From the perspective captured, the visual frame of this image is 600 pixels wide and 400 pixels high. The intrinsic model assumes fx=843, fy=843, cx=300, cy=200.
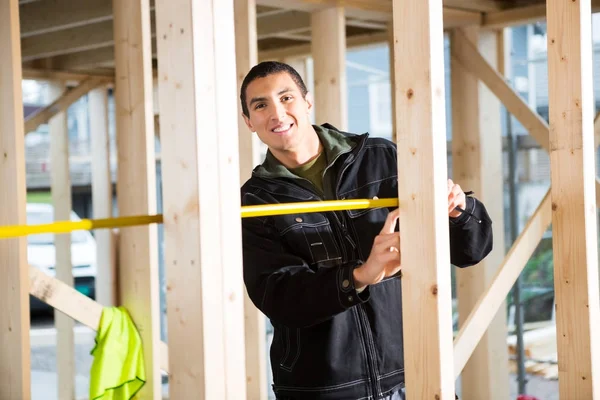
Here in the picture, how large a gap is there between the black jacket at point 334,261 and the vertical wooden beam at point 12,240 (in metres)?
0.62

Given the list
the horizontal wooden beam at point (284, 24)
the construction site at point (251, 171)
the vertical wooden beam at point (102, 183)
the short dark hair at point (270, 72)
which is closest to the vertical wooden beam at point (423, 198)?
the construction site at point (251, 171)

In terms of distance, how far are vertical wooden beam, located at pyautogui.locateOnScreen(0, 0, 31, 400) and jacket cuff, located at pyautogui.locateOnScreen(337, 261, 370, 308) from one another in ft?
2.68

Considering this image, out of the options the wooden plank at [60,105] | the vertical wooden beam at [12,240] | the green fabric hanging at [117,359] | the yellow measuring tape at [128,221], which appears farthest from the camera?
the wooden plank at [60,105]

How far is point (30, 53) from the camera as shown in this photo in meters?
5.07

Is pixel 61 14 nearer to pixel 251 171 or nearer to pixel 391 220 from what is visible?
pixel 251 171

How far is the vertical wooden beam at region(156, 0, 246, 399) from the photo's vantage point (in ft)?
4.70

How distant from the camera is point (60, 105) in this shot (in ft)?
17.7

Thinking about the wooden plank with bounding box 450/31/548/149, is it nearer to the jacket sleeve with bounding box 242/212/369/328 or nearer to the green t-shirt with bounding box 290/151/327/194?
the green t-shirt with bounding box 290/151/327/194

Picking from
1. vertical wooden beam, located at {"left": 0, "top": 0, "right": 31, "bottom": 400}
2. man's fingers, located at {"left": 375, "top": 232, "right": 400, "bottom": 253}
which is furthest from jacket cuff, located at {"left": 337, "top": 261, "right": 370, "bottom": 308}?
vertical wooden beam, located at {"left": 0, "top": 0, "right": 31, "bottom": 400}

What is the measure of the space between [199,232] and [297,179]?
3.22 feet

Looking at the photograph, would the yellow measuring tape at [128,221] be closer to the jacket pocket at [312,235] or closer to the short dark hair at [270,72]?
the jacket pocket at [312,235]

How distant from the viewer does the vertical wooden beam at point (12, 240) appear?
85.9 inches

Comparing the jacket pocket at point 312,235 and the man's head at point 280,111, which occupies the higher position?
the man's head at point 280,111

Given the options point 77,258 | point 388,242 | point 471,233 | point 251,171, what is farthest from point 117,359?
point 77,258
